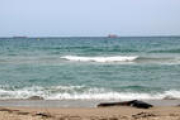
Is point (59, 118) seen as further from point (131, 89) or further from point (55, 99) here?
point (131, 89)

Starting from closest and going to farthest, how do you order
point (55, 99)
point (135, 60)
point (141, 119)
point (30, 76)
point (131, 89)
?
1. point (141, 119)
2. point (55, 99)
3. point (131, 89)
4. point (30, 76)
5. point (135, 60)

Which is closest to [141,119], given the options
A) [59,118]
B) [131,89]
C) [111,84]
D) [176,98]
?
[59,118]

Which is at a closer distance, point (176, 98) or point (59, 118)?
point (59, 118)

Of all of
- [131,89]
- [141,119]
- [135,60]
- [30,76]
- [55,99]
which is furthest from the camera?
[135,60]

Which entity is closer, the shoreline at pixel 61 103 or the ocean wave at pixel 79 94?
the shoreline at pixel 61 103

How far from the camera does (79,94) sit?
36.9ft

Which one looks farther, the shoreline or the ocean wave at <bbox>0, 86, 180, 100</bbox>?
the ocean wave at <bbox>0, 86, 180, 100</bbox>

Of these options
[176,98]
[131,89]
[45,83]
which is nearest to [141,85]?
[131,89]

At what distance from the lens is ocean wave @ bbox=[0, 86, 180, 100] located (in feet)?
35.8

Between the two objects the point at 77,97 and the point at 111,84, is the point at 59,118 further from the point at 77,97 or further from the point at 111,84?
the point at 111,84

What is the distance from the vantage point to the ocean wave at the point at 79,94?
10.9 m

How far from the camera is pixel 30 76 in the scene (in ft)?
47.9

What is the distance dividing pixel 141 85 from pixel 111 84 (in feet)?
3.84

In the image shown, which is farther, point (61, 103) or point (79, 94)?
point (79, 94)
